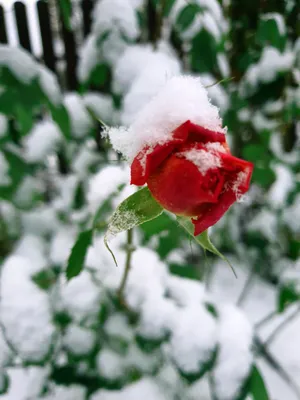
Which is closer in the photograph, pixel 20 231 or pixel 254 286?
pixel 20 231

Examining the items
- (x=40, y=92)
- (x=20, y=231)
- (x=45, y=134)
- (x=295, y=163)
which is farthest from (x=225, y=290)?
(x=40, y=92)

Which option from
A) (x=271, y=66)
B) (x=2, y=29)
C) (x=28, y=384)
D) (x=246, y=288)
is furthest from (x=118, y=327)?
(x=2, y=29)

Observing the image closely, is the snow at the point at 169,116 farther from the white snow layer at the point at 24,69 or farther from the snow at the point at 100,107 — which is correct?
the snow at the point at 100,107

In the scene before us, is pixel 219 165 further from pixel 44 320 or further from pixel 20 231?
pixel 20 231

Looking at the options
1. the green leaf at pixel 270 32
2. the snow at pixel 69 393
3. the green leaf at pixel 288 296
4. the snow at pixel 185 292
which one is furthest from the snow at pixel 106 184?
the green leaf at pixel 288 296

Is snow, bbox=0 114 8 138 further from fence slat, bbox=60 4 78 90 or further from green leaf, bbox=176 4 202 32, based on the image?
fence slat, bbox=60 4 78 90

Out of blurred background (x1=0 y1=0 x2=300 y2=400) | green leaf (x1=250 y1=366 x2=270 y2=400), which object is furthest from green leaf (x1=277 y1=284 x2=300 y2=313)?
green leaf (x1=250 y1=366 x2=270 y2=400)
